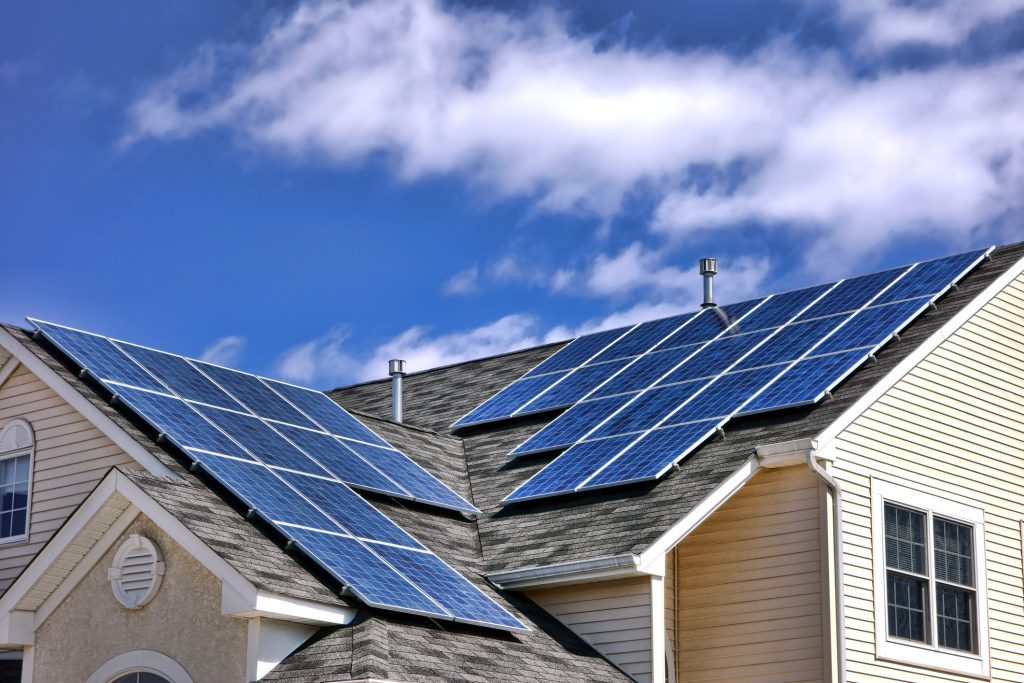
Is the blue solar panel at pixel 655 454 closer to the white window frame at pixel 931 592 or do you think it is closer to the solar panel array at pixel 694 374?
the solar panel array at pixel 694 374

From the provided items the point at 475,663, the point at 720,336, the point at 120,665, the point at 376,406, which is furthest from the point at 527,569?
the point at 376,406

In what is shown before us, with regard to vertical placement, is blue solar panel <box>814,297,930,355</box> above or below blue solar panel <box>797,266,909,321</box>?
below

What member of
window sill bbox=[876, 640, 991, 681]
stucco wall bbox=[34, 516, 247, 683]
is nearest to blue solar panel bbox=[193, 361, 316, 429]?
stucco wall bbox=[34, 516, 247, 683]

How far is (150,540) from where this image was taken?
15.5 meters

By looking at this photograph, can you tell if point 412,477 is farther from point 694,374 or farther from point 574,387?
point 694,374

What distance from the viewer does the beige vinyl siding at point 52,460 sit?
1784 cm

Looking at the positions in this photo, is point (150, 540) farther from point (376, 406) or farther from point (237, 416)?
point (376, 406)

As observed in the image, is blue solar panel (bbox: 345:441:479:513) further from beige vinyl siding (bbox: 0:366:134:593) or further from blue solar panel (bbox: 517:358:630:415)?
beige vinyl siding (bbox: 0:366:134:593)

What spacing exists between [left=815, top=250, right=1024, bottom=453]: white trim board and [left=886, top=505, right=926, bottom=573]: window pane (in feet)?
4.63

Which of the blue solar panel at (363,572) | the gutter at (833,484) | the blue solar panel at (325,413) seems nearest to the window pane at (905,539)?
the gutter at (833,484)

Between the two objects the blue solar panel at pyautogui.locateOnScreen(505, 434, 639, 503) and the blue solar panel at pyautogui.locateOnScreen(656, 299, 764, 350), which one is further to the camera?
the blue solar panel at pyautogui.locateOnScreen(656, 299, 764, 350)

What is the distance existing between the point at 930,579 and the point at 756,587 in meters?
2.49

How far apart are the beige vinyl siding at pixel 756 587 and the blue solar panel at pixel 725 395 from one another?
4.90 feet

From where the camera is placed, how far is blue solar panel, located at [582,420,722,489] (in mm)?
18594
